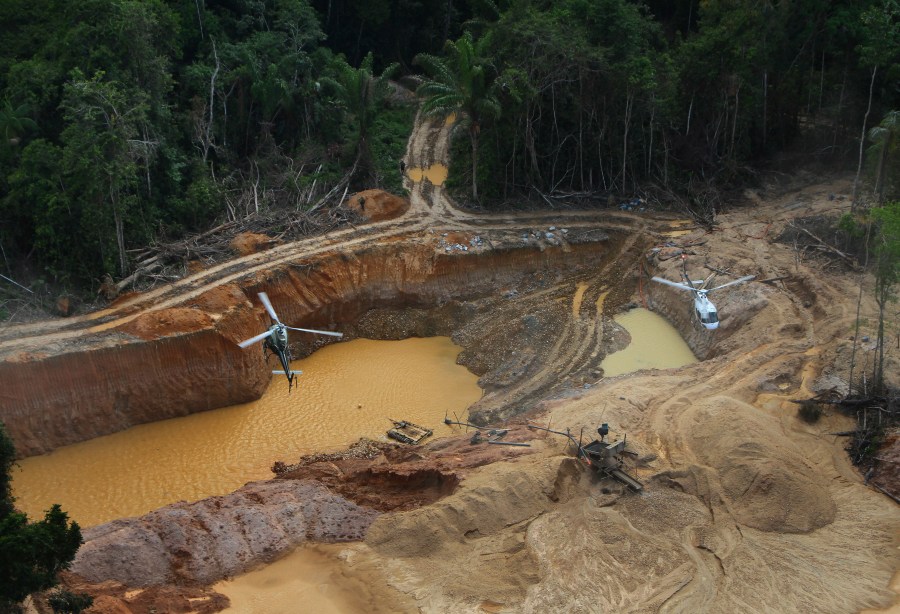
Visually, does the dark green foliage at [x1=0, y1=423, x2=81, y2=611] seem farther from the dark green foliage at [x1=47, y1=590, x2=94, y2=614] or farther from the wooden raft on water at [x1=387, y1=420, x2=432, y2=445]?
the wooden raft on water at [x1=387, y1=420, x2=432, y2=445]

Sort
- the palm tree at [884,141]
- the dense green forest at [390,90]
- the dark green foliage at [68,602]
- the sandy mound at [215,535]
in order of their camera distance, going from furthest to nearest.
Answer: the dense green forest at [390,90] < the palm tree at [884,141] < the sandy mound at [215,535] < the dark green foliage at [68,602]

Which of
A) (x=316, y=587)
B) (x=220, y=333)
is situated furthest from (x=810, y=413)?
(x=220, y=333)

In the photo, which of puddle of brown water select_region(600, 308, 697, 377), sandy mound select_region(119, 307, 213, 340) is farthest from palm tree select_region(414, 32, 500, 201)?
sandy mound select_region(119, 307, 213, 340)

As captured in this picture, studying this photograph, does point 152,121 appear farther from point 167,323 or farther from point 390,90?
point 390,90

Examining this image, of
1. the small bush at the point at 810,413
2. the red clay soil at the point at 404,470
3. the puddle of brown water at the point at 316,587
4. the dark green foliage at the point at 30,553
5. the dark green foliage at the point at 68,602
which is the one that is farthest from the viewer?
the small bush at the point at 810,413

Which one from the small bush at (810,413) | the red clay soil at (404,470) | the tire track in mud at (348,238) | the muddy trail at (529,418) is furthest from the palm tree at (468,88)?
the small bush at (810,413)

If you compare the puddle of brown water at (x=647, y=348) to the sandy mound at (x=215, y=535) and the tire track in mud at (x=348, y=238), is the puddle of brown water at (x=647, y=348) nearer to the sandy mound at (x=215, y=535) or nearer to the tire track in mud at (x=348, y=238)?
the tire track in mud at (x=348, y=238)

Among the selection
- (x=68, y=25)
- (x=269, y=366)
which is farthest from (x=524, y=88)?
(x=68, y=25)
